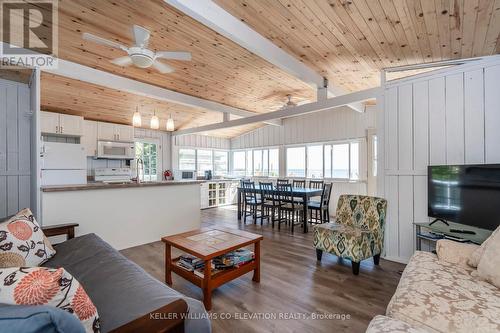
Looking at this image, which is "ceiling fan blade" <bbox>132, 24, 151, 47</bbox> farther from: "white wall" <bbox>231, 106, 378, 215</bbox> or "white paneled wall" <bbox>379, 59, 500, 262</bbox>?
"white wall" <bbox>231, 106, 378, 215</bbox>

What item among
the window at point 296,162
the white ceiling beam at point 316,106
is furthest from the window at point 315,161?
the white ceiling beam at point 316,106

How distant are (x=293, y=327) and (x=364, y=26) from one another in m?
3.05

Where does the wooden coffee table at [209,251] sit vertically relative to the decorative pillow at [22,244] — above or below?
below

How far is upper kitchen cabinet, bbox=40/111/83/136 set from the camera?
15.1ft

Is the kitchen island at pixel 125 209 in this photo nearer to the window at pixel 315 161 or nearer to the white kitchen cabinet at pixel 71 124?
the white kitchen cabinet at pixel 71 124

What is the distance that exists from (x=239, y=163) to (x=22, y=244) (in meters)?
7.40

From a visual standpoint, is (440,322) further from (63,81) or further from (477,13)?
(63,81)

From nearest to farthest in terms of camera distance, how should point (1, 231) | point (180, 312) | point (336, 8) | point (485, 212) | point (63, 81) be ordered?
point (180, 312) → point (1, 231) → point (485, 212) → point (336, 8) → point (63, 81)

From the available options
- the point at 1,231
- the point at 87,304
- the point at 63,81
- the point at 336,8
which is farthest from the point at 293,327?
the point at 63,81

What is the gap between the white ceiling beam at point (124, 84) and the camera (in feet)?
11.4

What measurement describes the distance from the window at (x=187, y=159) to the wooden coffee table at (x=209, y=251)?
5.10 m

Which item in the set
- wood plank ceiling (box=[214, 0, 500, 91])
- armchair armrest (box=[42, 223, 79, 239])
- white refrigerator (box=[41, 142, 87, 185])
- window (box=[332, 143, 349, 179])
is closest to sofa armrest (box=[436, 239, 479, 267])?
wood plank ceiling (box=[214, 0, 500, 91])

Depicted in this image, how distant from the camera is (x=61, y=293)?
86 centimetres

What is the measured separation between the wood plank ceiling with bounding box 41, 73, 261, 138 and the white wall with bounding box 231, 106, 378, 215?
1.99m
